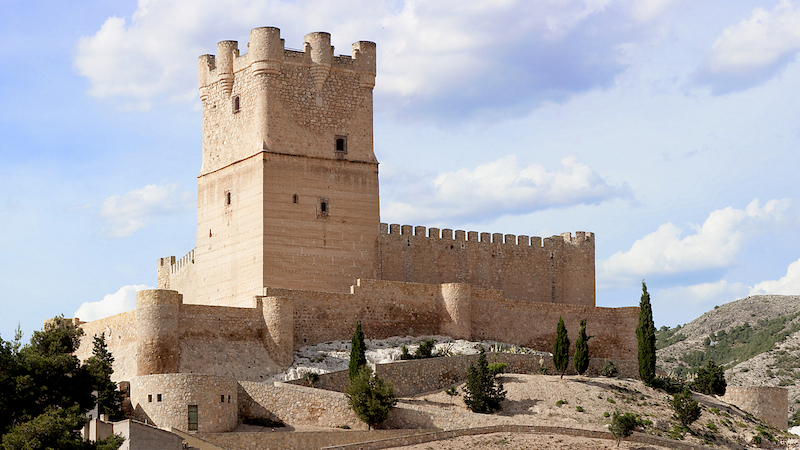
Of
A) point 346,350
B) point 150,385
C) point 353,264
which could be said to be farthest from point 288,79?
point 150,385

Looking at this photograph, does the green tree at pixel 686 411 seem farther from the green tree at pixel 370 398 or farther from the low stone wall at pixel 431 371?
the green tree at pixel 370 398

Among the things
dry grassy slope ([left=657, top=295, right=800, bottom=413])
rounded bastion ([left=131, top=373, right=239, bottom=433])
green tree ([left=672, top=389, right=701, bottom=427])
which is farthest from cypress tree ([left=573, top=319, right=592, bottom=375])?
dry grassy slope ([left=657, top=295, right=800, bottom=413])

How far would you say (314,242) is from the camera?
4488 cm

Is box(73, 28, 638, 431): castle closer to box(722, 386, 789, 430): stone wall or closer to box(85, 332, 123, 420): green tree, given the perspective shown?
box(85, 332, 123, 420): green tree

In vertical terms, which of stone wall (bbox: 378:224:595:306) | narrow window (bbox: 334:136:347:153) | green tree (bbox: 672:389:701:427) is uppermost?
narrow window (bbox: 334:136:347:153)

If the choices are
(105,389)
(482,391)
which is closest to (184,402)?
(105,389)

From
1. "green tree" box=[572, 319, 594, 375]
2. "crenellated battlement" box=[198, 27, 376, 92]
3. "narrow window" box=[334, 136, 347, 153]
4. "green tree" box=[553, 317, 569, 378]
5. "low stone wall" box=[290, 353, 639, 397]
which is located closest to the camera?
"low stone wall" box=[290, 353, 639, 397]

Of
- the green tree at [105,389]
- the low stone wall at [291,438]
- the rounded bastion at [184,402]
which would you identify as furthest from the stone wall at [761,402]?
the green tree at [105,389]

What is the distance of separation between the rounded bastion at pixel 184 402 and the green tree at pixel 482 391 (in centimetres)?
755

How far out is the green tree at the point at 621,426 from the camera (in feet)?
123

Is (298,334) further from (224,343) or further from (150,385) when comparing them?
(150,385)

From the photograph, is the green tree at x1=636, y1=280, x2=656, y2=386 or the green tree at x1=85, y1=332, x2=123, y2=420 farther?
the green tree at x1=636, y1=280, x2=656, y2=386

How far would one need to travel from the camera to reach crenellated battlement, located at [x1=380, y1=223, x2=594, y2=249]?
1864 inches

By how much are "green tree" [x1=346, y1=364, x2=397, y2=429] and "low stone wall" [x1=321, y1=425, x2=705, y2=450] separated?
45.2 inches
